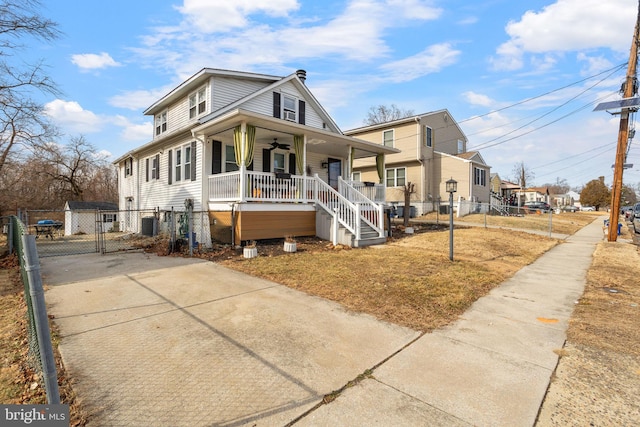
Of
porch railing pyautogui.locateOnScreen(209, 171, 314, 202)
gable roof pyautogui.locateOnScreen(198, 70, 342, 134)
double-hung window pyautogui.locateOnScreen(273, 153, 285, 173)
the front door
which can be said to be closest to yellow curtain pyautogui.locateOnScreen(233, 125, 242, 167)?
porch railing pyautogui.locateOnScreen(209, 171, 314, 202)

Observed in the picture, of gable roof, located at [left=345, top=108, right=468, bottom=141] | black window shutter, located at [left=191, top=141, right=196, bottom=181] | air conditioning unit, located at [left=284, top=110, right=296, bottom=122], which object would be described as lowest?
black window shutter, located at [left=191, top=141, right=196, bottom=181]

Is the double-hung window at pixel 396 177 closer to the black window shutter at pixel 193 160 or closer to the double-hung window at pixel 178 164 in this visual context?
the double-hung window at pixel 178 164

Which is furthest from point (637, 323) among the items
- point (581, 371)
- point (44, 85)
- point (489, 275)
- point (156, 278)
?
point (44, 85)

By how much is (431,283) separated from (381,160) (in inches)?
388

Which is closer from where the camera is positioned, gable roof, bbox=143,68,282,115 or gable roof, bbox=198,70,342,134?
gable roof, bbox=198,70,342,134

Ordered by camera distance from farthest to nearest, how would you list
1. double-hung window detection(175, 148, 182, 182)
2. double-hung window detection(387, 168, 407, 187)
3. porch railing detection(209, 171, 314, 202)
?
double-hung window detection(387, 168, 407, 187) < double-hung window detection(175, 148, 182, 182) < porch railing detection(209, 171, 314, 202)

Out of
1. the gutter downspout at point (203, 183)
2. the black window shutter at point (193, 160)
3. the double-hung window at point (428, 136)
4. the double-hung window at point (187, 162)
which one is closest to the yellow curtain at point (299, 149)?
the gutter downspout at point (203, 183)

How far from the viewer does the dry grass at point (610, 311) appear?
3.60 meters

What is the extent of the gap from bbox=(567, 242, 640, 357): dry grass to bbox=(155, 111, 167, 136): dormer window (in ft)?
59.1

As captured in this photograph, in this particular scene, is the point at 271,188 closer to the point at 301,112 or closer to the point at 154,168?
the point at 301,112

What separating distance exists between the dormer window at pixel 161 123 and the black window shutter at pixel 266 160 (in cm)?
680

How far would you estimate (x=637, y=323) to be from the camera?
4188 millimetres

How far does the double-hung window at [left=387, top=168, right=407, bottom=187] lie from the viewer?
23312 mm

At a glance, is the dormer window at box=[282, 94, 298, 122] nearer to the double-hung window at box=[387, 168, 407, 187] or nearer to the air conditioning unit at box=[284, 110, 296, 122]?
the air conditioning unit at box=[284, 110, 296, 122]
